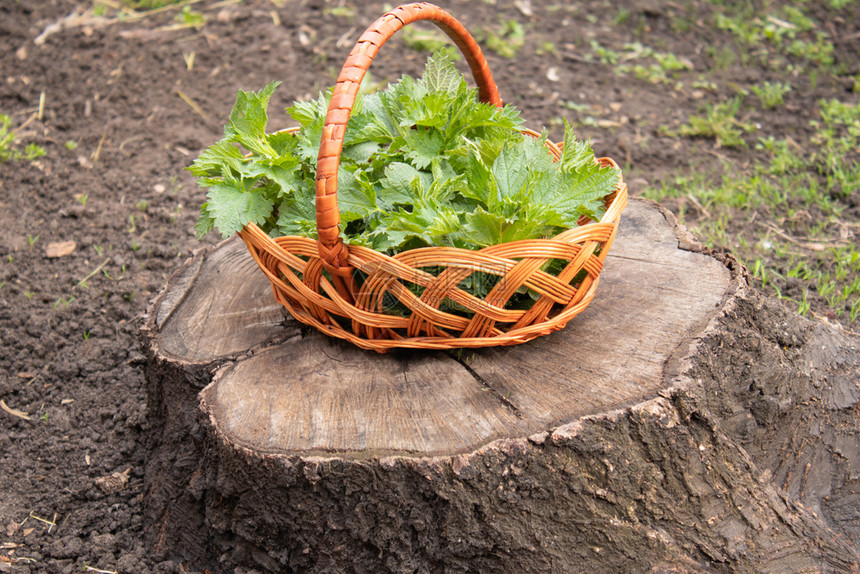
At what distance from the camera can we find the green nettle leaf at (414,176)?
5.31 feet

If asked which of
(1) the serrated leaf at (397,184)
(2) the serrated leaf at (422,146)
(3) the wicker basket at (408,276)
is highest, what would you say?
(2) the serrated leaf at (422,146)

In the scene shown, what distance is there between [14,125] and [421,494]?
3422mm

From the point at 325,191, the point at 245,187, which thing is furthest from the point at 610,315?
the point at 245,187

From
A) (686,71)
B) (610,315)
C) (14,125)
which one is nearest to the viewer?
(610,315)

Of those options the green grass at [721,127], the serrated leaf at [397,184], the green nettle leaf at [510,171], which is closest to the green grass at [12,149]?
the serrated leaf at [397,184]

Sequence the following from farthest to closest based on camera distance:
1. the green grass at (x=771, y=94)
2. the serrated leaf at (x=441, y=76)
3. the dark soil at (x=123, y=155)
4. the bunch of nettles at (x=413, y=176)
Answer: the green grass at (x=771, y=94) → the dark soil at (x=123, y=155) → the serrated leaf at (x=441, y=76) → the bunch of nettles at (x=413, y=176)

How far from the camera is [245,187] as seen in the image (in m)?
1.74

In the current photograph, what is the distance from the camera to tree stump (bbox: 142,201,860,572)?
5.01 feet

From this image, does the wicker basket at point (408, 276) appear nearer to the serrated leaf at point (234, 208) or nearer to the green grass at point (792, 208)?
the serrated leaf at point (234, 208)

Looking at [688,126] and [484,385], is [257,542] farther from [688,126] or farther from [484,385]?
[688,126]

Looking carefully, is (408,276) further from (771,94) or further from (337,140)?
(771,94)

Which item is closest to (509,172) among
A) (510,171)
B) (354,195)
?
(510,171)

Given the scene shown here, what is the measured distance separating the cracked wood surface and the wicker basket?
0.08 meters

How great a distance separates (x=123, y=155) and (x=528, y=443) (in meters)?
2.97
